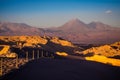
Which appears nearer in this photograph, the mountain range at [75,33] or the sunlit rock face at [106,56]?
the sunlit rock face at [106,56]

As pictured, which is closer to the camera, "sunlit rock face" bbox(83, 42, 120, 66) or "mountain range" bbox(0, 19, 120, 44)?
"sunlit rock face" bbox(83, 42, 120, 66)

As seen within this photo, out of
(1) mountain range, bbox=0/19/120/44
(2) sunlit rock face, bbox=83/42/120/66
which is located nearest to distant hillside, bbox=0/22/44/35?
(1) mountain range, bbox=0/19/120/44

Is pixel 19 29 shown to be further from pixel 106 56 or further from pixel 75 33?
pixel 106 56

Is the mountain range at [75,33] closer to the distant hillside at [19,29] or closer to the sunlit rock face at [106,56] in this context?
the distant hillside at [19,29]

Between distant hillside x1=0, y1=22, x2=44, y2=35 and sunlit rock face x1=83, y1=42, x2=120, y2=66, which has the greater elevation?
distant hillside x1=0, y1=22, x2=44, y2=35

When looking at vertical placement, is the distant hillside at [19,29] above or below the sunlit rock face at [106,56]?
above

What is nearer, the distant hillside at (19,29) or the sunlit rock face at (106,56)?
the sunlit rock face at (106,56)

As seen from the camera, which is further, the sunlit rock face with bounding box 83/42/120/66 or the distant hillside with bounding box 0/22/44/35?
the distant hillside with bounding box 0/22/44/35

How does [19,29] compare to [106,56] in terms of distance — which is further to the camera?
[19,29]

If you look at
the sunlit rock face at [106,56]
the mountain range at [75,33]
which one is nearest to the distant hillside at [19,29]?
the mountain range at [75,33]

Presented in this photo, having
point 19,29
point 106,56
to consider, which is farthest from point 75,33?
point 106,56

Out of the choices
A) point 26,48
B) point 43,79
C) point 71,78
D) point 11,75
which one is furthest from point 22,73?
point 26,48

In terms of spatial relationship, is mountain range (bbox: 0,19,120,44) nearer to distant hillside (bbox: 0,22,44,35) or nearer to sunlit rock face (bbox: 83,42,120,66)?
distant hillside (bbox: 0,22,44,35)

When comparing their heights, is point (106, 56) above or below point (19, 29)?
below
